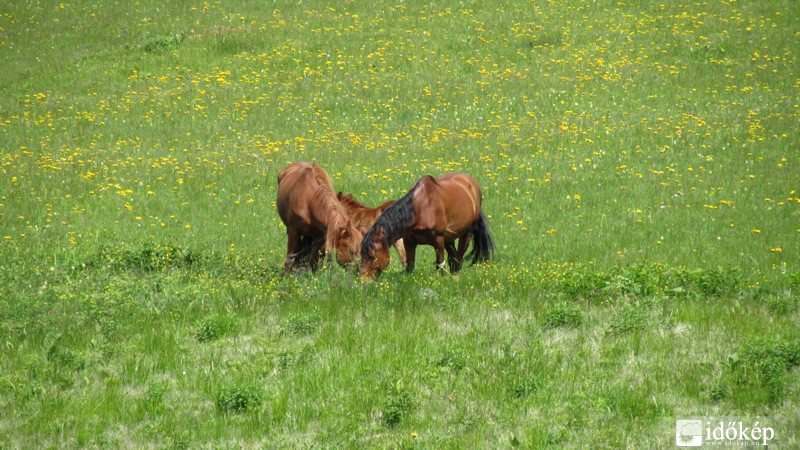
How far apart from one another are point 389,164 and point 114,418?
41.9 feet

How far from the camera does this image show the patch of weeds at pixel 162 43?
2746 centimetres

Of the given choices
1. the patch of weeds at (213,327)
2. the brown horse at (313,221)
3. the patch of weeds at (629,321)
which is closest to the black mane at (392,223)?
the brown horse at (313,221)

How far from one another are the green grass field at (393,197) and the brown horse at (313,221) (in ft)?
1.55

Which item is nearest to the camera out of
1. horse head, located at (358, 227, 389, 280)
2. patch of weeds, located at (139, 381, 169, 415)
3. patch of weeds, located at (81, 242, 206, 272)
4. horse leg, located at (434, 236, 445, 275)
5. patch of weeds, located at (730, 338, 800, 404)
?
patch of weeds, located at (730, 338, 800, 404)

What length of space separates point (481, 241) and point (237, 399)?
7.03 m

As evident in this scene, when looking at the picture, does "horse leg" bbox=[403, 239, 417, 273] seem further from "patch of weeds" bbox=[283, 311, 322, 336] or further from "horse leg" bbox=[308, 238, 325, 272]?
"patch of weeds" bbox=[283, 311, 322, 336]

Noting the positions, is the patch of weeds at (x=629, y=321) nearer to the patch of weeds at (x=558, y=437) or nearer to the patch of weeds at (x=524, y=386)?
the patch of weeds at (x=524, y=386)

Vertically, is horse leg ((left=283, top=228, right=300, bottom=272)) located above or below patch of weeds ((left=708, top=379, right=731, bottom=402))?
below

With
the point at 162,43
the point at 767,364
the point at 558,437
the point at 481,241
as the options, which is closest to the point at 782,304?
the point at 767,364

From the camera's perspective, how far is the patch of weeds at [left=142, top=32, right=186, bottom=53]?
27458mm

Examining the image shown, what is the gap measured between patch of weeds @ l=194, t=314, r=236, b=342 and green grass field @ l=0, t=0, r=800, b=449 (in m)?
0.03

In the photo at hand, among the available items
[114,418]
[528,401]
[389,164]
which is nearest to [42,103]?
[389,164]

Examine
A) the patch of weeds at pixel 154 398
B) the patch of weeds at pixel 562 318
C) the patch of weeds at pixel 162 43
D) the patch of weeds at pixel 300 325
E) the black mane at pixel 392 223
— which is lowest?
the patch of weeds at pixel 562 318

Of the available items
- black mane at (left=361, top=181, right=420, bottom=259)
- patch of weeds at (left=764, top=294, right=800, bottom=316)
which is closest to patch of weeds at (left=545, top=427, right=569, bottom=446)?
patch of weeds at (left=764, top=294, right=800, bottom=316)
